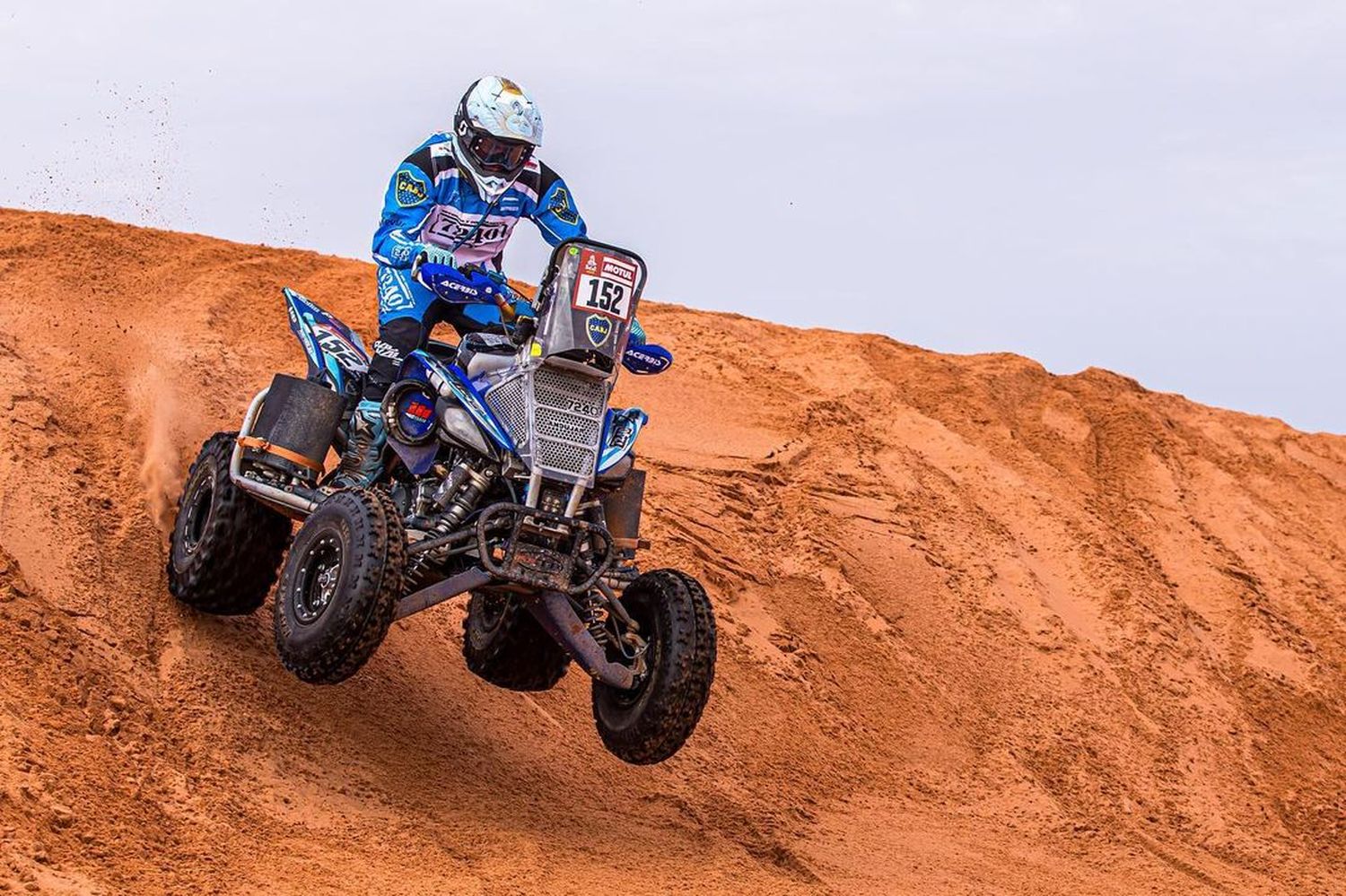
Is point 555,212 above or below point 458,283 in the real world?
above

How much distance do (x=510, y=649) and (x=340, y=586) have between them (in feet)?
5.81

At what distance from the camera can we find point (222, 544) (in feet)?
26.7

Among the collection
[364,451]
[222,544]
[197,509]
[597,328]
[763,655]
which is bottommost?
[763,655]

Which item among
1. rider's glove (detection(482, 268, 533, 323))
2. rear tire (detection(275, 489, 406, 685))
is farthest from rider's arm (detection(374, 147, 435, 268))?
rear tire (detection(275, 489, 406, 685))

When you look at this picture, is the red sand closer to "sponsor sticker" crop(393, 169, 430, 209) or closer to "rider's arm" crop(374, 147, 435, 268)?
"rider's arm" crop(374, 147, 435, 268)

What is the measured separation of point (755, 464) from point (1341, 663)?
543 centimetres

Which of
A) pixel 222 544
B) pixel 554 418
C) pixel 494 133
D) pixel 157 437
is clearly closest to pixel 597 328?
pixel 554 418

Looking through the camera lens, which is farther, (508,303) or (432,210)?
(432,210)

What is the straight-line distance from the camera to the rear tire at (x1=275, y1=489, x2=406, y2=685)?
22.7ft

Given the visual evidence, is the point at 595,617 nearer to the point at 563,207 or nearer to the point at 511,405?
the point at 511,405

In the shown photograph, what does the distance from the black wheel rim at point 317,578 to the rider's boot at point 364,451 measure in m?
0.86

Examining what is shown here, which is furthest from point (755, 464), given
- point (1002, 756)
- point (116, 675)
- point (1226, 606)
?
point (116, 675)

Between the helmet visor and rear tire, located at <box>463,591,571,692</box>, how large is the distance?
2.15 m

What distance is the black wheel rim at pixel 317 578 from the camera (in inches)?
283
